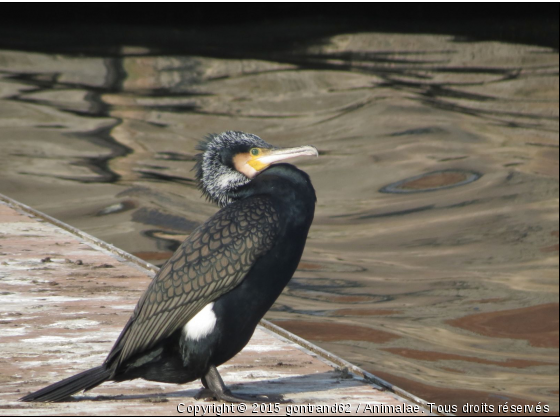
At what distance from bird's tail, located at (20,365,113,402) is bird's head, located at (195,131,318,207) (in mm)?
924

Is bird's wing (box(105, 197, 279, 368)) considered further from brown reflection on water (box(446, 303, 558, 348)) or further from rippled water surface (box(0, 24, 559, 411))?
brown reflection on water (box(446, 303, 558, 348))

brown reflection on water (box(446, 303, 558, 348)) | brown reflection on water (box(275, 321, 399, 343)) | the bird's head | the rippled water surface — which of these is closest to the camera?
the bird's head

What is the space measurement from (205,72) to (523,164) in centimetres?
743

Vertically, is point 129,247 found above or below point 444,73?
below

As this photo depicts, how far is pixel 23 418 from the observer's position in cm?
341

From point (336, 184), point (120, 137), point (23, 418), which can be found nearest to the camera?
point (23, 418)

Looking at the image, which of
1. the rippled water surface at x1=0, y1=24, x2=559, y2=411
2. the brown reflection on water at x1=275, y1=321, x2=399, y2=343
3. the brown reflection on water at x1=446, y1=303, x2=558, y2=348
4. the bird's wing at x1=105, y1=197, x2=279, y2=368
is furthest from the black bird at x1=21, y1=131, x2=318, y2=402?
the brown reflection on water at x1=446, y1=303, x2=558, y2=348

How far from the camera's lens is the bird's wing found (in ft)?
11.5

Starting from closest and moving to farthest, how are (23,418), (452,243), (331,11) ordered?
(23,418) → (452,243) → (331,11)

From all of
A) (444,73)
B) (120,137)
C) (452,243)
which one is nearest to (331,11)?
(444,73)

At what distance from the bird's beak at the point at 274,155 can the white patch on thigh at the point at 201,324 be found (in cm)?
67

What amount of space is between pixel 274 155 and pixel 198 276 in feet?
2.13

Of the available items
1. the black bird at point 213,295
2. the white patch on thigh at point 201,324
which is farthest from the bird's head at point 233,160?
the white patch on thigh at point 201,324

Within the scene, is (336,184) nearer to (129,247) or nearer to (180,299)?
(129,247)
